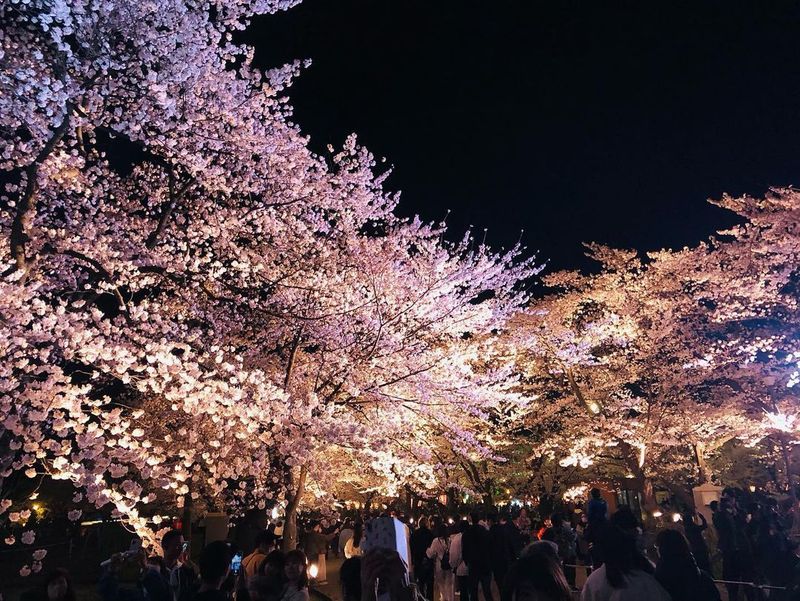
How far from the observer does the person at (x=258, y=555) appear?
5.97 meters

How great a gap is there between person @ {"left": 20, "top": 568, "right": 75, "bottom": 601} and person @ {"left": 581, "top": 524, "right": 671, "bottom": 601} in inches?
167

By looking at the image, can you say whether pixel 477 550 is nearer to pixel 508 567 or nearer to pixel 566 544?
pixel 508 567

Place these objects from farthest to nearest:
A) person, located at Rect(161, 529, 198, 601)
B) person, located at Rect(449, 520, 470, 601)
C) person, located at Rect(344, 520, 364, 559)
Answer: person, located at Rect(344, 520, 364, 559) < person, located at Rect(449, 520, 470, 601) < person, located at Rect(161, 529, 198, 601)

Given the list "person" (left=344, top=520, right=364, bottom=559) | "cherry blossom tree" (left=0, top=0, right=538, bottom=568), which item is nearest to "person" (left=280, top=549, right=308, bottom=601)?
"cherry blossom tree" (left=0, top=0, right=538, bottom=568)

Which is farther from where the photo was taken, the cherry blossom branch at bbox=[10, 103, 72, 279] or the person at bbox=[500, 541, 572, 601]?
the cherry blossom branch at bbox=[10, 103, 72, 279]

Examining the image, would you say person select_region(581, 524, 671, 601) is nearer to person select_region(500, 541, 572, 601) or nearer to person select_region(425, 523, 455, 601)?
person select_region(500, 541, 572, 601)

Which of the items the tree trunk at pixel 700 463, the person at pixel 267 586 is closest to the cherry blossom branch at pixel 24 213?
the person at pixel 267 586

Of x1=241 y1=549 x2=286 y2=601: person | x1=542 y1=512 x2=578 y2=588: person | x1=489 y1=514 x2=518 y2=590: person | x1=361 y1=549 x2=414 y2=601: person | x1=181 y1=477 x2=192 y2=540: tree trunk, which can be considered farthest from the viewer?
x1=181 y1=477 x2=192 y2=540: tree trunk

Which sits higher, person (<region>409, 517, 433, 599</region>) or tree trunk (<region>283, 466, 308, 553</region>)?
tree trunk (<region>283, 466, 308, 553</region>)

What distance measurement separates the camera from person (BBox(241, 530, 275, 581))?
5.97m

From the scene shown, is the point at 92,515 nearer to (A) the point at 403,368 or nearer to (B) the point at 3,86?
(A) the point at 403,368

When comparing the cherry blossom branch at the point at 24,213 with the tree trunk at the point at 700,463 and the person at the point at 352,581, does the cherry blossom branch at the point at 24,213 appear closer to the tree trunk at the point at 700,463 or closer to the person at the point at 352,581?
the person at the point at 352,581

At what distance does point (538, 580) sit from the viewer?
2645mm

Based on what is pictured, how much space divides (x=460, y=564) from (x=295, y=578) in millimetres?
5572
